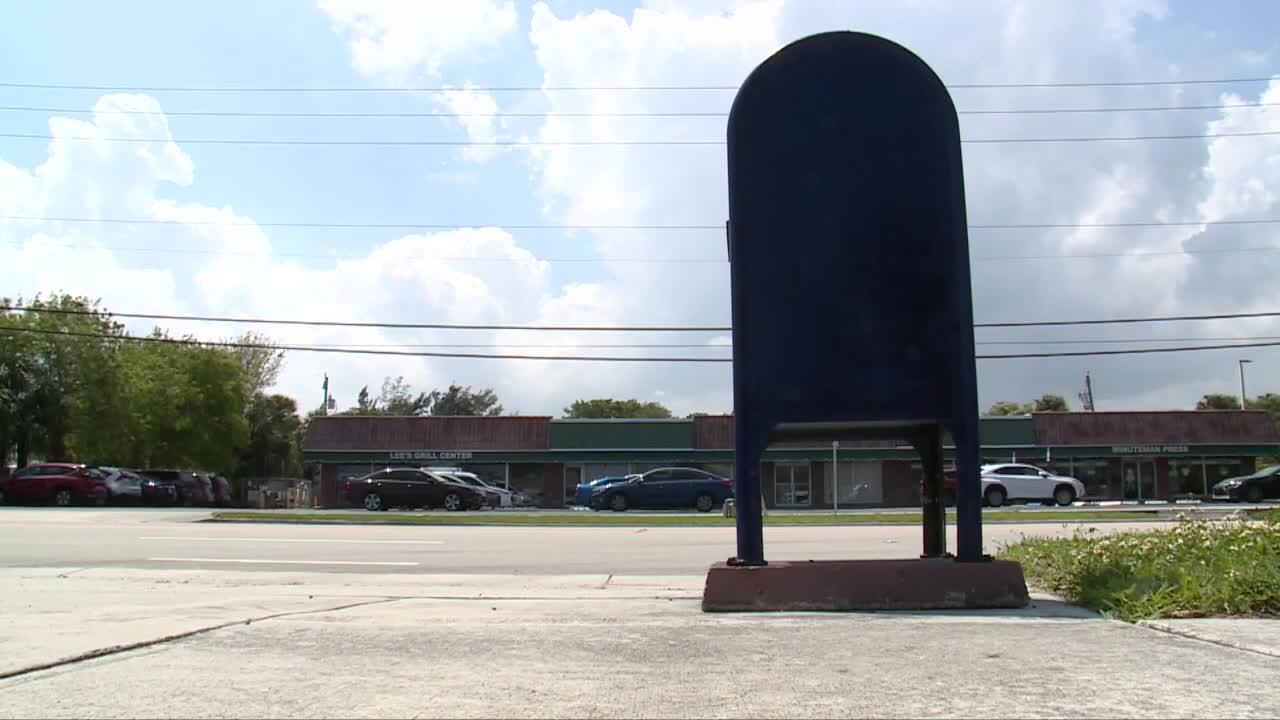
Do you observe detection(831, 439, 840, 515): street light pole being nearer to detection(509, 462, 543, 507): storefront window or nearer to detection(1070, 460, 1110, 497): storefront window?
detection(1070, 460, 1110, 497): storefront window

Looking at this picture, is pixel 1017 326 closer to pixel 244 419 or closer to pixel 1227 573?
pixel 1227 573

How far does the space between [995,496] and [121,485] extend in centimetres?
3120

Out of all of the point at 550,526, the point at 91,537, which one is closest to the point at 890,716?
the point at 91,537

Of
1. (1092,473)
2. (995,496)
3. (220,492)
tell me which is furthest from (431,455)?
(1092,473)

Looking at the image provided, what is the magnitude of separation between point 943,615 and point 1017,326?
82.5ft

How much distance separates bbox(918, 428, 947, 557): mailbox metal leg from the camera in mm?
8594

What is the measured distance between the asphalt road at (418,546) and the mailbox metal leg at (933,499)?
167 inches

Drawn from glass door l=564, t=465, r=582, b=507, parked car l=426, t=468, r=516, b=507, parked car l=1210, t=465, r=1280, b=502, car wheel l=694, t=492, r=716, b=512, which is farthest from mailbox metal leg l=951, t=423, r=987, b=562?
glass door l=564, t=465, r=582, b=507

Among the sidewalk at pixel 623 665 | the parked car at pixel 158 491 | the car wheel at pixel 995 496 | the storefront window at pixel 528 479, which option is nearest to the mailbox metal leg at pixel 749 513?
the sidewalk at pixel 623 665

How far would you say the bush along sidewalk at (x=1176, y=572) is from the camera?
6.35m

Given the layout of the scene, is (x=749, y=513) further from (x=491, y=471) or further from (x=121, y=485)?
(x=491, y=471)

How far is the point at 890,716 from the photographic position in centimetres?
390

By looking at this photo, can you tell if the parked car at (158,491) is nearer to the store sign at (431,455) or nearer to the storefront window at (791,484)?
the store sign at (431,455)

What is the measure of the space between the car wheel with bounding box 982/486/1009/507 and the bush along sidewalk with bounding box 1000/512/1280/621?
2533 cm
